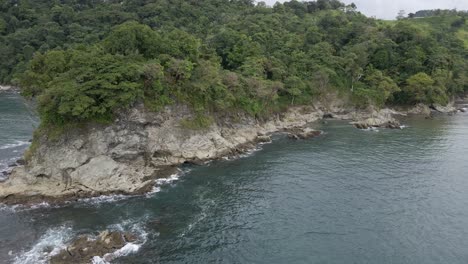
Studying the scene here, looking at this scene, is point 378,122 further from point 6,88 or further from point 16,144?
point 6,88

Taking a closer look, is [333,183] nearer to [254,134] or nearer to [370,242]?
[370,242]

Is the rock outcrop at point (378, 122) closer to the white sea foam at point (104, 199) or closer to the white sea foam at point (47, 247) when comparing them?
the white sea foam at point (104, 199)

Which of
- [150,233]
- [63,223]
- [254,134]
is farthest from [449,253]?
[254,134]

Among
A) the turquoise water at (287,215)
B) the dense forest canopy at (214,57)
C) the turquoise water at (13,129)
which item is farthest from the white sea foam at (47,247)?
the turquoise water at (13,129)

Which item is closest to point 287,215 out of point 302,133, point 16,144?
point 302,133

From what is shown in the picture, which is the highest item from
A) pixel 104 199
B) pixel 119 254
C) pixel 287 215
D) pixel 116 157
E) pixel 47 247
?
pixel 116 157
